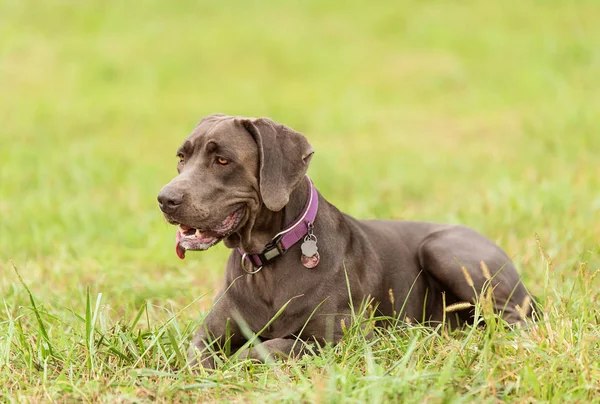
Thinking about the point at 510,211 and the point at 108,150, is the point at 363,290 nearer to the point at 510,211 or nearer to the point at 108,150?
the point at 510,211

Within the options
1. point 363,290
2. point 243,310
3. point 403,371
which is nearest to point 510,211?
point 363,290

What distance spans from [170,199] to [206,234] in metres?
0.32

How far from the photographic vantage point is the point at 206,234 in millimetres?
4168

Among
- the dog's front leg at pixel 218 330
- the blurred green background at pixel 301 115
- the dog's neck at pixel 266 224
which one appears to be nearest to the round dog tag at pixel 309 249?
the dog's neck at pixel 266 224

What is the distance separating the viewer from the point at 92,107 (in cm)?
1410

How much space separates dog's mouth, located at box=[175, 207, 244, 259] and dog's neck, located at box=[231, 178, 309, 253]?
0.09 m

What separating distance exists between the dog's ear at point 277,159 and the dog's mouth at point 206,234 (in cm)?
20

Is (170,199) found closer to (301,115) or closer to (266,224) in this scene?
(266,224)

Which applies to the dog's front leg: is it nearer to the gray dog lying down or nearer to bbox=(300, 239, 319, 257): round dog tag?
the gray dog lying down

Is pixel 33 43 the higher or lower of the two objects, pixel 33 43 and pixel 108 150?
the higher

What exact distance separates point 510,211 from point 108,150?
20.5 feet

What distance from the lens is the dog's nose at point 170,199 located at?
3949mm

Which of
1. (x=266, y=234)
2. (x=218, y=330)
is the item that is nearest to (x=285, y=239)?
(x=266, y=234)

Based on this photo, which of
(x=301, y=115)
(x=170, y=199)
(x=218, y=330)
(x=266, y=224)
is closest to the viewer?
(x=170, y=199)
